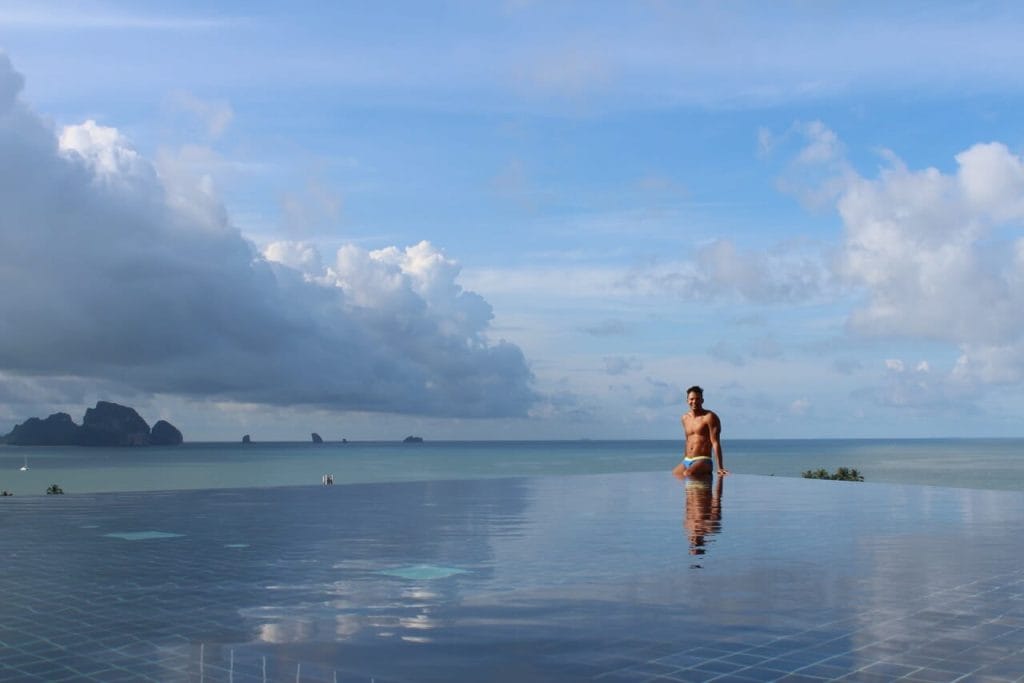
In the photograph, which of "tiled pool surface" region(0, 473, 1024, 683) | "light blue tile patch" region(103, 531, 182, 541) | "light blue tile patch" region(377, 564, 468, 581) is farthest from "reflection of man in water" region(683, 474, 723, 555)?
"light blue tile patch" region(103, 531, 182, 541)

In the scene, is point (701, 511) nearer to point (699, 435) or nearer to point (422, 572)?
point (699, 435)

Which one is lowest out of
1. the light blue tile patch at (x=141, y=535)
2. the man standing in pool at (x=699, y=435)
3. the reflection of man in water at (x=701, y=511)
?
the light blue tile patch at (x=141, y=535)

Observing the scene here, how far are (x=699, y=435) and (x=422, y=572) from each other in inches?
559

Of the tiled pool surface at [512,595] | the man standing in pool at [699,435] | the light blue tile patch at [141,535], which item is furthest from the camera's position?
the man standing in pool at [699,435]

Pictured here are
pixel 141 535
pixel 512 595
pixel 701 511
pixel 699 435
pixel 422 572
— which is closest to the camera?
pixel 512 595

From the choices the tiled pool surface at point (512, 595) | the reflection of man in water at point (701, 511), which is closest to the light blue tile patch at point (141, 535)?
the tiled pool surface at point (512, 595)

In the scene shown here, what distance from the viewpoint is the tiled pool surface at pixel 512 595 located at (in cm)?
616

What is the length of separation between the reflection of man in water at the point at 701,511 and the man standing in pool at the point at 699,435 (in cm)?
39

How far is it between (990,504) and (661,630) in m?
15.0

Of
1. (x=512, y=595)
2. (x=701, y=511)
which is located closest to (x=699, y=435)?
(x=701, y=511)

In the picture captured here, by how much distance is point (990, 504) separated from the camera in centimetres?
1906

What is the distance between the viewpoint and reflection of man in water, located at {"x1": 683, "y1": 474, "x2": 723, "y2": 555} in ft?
41.8

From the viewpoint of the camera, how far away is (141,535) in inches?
527

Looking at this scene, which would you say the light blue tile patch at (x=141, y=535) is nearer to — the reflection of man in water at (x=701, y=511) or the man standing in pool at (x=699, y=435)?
the reflection of man in water at (x=701, y=511)
